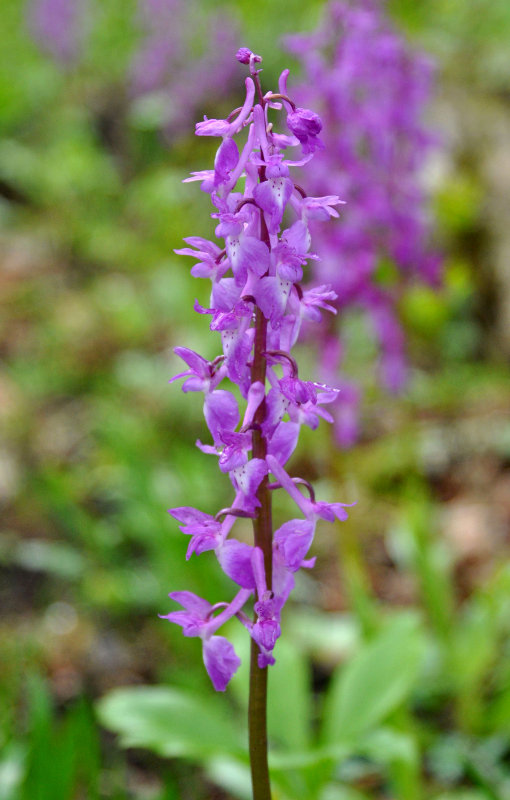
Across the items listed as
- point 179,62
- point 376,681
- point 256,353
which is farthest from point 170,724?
point 179,62

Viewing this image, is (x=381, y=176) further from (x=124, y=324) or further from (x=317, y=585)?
(x=124, y=324)

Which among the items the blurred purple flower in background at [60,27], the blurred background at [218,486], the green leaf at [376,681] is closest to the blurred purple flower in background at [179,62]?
the blurred background at [218,486]

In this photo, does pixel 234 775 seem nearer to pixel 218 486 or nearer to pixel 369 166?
pixel 218 486

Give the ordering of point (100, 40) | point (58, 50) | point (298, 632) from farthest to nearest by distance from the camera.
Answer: point (100, 40)
point (58, 50)
point (298, 632)

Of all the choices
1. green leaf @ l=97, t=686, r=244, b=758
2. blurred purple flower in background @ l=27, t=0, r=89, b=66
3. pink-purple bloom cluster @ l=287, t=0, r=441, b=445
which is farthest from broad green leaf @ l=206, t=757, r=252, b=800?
blurred purple flower in background @ l=27, t=0, r=89, b=66

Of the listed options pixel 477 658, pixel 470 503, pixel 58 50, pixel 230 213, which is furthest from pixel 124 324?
pixel 58 50
